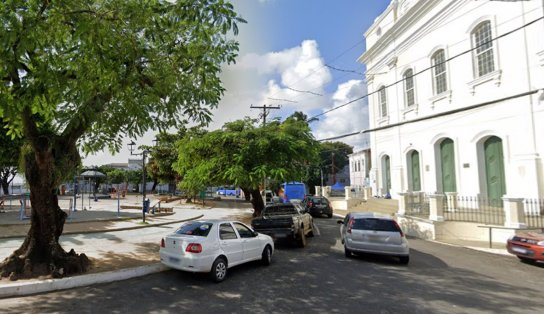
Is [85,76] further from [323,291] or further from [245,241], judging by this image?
[323,291]

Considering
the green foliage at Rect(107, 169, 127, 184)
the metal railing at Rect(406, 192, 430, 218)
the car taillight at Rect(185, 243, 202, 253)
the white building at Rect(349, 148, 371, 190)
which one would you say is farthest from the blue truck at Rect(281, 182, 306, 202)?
the green foliage at Rect(107, 169, 127, 184)

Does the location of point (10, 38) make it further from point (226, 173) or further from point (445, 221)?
point (445, 221)

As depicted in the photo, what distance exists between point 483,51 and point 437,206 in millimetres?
9721

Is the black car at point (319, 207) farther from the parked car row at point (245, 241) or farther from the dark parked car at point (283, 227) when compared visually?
the parked car row at point (245, 241)

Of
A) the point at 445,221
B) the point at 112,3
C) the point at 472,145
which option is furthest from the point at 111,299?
the point at 472,145

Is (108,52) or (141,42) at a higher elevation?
(141,42)

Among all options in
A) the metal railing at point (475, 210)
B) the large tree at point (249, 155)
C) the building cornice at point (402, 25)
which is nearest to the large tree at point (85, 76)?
the large tree at point (249, 155)

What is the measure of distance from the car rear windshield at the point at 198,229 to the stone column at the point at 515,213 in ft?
38.9

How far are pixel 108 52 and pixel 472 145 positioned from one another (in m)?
19.4

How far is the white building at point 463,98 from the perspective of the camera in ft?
51.3

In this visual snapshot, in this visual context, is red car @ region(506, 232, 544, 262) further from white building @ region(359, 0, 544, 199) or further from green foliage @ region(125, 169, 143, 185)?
green foliage @ region(125, 169, 143, 185)

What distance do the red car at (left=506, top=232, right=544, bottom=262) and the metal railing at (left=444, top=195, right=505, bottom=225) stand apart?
304 centimetres

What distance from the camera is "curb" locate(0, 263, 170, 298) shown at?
647 centimetres

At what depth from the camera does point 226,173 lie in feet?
49.4
